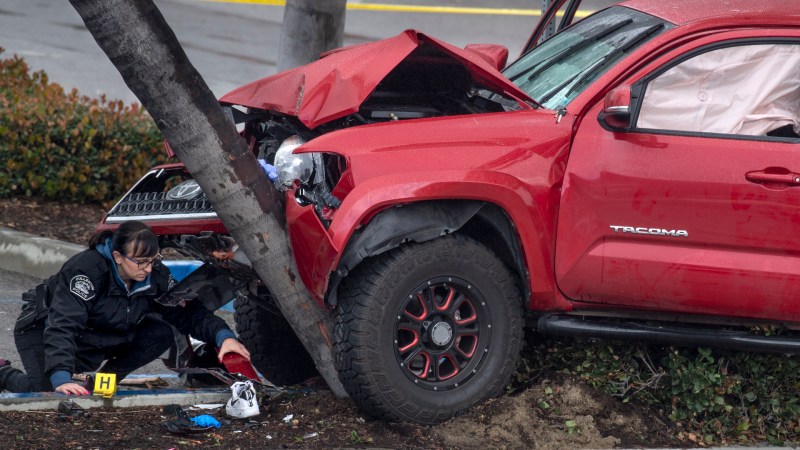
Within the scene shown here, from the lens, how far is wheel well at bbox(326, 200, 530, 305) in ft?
16.1

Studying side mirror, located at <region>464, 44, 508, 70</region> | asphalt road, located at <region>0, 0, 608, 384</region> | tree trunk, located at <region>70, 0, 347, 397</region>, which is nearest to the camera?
tree trunk, located at <region>70, 0, 347, 397</region>

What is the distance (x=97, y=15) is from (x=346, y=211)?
4.17 ft

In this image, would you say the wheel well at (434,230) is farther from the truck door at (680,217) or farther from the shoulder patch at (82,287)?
the shoulder patch at (82,287)

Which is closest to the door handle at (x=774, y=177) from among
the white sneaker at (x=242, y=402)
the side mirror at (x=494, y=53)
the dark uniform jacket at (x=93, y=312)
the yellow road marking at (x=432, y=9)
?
the side mirror at (x=494, y=53)

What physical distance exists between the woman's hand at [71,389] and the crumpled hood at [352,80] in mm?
1506

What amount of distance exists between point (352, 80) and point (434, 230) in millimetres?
750

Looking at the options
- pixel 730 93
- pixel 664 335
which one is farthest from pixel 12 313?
pixel 730 93

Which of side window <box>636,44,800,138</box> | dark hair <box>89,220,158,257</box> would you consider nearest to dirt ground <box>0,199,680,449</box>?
dark hair <box>89,220,158,257</box>

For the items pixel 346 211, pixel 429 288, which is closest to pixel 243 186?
pixel 346 211

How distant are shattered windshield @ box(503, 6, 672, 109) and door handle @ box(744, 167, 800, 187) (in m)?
0.79

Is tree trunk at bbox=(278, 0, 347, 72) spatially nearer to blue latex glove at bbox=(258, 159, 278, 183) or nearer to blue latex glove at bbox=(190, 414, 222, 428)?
blue latex glove at bbox=(258, 159, 278, 183)

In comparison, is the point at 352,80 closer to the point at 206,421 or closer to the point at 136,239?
the point at 136,239

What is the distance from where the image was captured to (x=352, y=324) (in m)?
4.92

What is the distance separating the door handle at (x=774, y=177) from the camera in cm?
510
